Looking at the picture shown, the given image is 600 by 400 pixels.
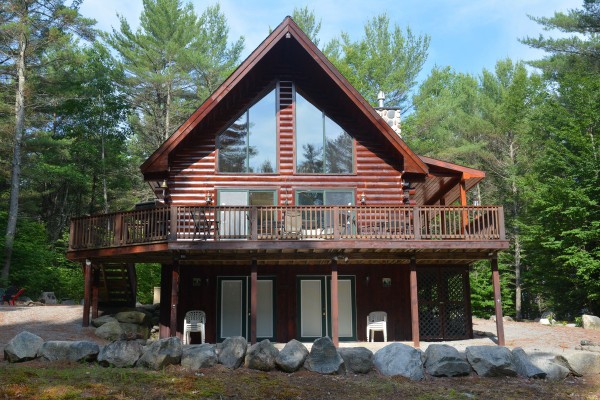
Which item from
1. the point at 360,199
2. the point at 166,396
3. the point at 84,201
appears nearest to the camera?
the point at 166,396

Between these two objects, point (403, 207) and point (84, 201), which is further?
point (84, 201)

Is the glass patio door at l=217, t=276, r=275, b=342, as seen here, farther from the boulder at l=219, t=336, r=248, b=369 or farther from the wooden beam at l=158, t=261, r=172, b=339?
the boulder at l=219, t=336, r=248, b=369

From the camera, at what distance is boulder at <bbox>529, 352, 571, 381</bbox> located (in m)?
13.3

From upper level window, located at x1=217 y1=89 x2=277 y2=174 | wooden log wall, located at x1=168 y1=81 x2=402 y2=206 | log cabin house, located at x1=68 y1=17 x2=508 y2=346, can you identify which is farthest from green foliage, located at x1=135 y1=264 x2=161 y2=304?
upper level window, located at x1=217 y1=89 x2=277 y2=174

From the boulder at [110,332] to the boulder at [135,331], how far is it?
32 centimetres

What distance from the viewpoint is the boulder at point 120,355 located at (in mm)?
13133

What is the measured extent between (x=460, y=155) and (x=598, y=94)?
1007 cm

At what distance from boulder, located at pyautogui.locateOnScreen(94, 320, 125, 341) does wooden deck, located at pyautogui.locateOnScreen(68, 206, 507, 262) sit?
2066 mm

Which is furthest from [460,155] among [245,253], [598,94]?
[245,253]

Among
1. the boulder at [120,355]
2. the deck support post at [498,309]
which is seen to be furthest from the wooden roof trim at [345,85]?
the boulder at [120,355]

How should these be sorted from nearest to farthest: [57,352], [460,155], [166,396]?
[166,396], [57,352], [460,155]

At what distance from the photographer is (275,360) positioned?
1341 centimetres

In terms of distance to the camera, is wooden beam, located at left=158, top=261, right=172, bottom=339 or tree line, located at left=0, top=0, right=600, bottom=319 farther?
tree line, located at left=0, top=0, right=600, bottom=319

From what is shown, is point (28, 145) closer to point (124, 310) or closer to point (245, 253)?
point (124, 310)
